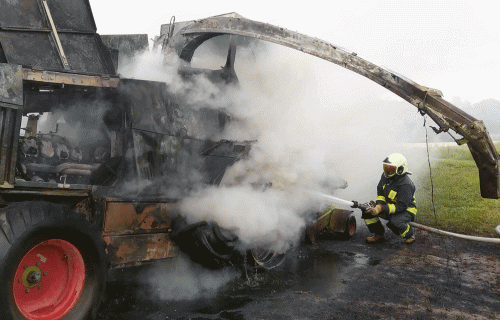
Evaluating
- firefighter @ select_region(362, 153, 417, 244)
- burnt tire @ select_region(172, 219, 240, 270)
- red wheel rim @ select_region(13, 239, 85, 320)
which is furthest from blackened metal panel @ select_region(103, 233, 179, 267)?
firefighter @ select_region(362, 153, 417, 244)

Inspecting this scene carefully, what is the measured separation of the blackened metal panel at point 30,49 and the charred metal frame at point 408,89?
2132mm

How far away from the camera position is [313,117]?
6465 mm

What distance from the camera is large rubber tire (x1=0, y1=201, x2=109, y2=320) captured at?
8.34 ft

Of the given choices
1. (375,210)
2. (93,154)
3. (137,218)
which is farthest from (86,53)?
(375,210)

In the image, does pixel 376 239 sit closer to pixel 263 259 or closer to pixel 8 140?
pixel 263 259

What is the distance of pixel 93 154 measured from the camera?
3875 millimetres

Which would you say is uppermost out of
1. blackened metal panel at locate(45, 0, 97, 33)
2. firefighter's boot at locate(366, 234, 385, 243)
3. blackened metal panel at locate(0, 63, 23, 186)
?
blackened metal panel at locate(45, 0, 97, 33)

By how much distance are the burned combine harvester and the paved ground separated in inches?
17.5

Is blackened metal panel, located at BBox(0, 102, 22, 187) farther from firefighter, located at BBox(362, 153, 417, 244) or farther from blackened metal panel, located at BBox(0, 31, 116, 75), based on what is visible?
firefighter, located at BBox(362, 153, 417, 244)

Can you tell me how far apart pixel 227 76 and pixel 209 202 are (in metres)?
1.74

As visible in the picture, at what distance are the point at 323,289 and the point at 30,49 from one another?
4021mm

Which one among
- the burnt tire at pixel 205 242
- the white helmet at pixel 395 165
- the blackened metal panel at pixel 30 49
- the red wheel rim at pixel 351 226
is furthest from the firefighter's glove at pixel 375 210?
the blackened metal panel at pixel 30 49

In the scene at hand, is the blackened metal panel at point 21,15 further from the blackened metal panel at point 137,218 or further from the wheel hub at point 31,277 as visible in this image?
the wheel hub at point 31,277

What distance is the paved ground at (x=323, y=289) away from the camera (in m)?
3.61
